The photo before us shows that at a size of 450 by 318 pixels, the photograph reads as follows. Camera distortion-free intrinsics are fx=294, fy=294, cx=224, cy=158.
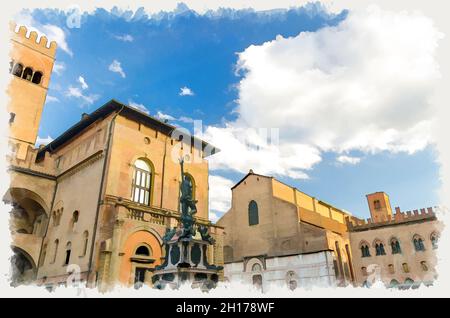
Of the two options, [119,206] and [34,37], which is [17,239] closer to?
[119,206]

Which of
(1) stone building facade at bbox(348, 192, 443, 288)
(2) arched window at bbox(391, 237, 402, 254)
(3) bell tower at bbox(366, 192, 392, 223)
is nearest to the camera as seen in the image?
(1) stone building facade at bbox(348, 192, 443, 288)

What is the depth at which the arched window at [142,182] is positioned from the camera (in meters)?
17.9

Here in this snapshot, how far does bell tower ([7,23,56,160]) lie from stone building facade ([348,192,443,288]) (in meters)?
32.7

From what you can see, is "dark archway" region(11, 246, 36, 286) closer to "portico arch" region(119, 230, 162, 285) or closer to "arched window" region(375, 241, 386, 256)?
"portico arch" region(119, 230, 162, 285)

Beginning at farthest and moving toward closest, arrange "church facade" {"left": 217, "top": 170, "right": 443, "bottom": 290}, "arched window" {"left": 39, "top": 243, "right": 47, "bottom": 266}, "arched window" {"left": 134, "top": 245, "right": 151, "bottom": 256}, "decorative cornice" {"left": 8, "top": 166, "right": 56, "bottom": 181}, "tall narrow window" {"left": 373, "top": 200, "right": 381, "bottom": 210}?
"tall narrow window" {"left": 373, "top": 200, "right": 381, "bottom": 210}
"church facade" {"left": 217, "top": 170, "right": 443, "bottom": 290}
"decorative cornice" {"left": 8, "top": 166, "right": 56, "bottom": 181}
"arched window" {"left": 39, "top": 243, "right": 47, "bottom": 266}
"arched window" {"left": 134, "top": 245, "right": 151, "bottom": 256}

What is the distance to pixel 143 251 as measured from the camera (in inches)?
611

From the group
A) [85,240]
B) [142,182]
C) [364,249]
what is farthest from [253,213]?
[85,240]

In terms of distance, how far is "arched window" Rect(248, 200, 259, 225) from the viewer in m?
32.7

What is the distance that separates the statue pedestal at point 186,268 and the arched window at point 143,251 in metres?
6.46

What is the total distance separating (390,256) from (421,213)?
5.24 m

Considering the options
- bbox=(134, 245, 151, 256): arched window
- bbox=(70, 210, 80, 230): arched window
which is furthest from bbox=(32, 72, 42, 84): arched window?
bbox=(134, 245, 151, 256): arched window

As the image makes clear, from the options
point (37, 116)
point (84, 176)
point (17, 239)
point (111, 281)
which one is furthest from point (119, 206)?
point (37, 116)

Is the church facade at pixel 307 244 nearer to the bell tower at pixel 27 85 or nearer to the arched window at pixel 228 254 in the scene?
the arched window at pixel 228 254
